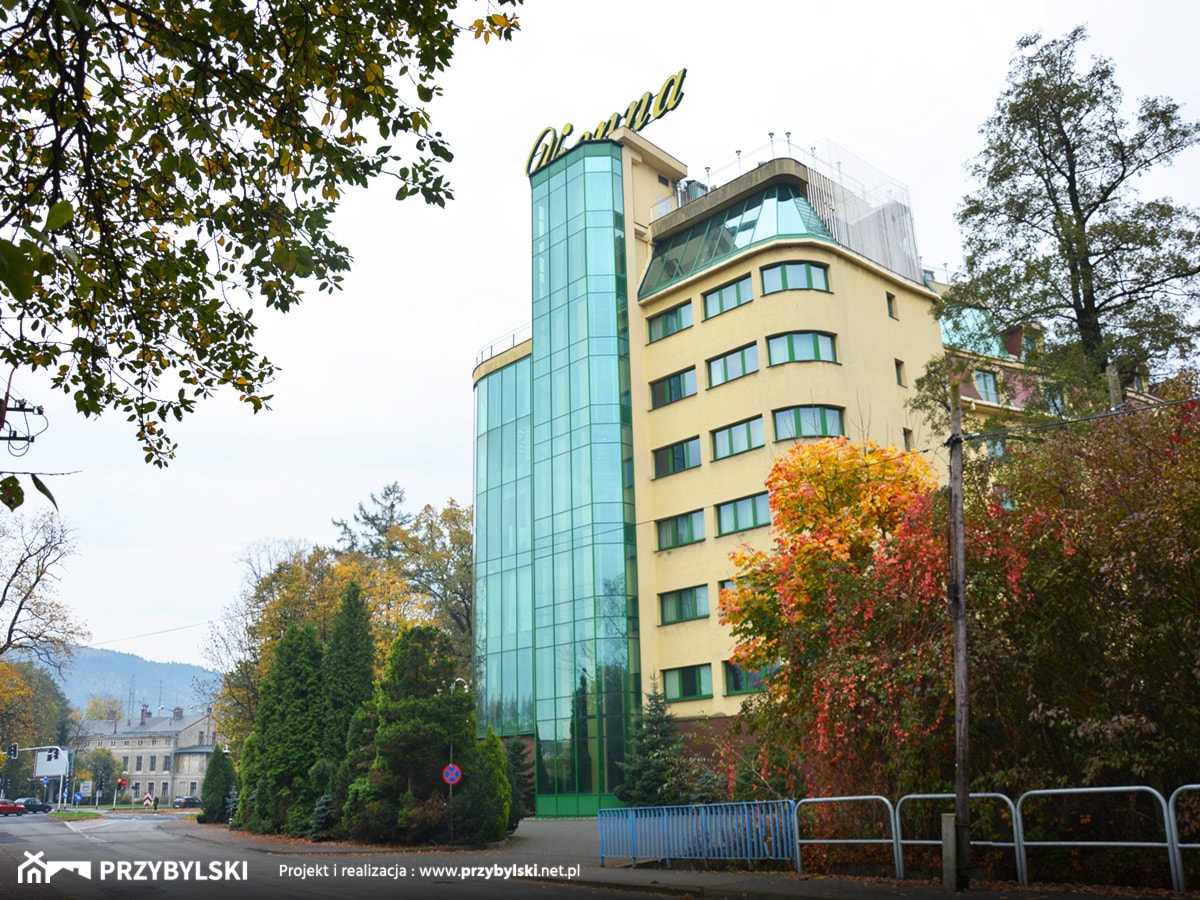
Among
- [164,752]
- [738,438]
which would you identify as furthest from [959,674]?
[164,752]

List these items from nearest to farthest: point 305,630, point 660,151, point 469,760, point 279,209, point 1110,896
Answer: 1. point 279,209
2. point 1110,896
3. point 469,760
4. point 305,630
5. point 660,151

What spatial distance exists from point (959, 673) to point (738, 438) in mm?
23539

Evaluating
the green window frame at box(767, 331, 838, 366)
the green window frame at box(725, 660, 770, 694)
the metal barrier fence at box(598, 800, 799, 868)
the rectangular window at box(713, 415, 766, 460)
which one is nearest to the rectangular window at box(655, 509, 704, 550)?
the rectangular window at box(713, 415, 766, 460)

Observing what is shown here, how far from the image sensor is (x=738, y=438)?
35.1m

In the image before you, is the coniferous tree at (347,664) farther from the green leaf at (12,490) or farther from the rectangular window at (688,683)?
the green leaf at (12,490)

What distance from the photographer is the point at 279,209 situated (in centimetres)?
906

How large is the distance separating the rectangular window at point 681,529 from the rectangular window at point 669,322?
782 centimetres

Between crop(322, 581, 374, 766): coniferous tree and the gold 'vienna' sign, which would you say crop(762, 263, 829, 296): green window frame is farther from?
crop(322, 581, 374, 766): coniferous tree

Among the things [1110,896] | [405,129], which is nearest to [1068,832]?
[1110,896]

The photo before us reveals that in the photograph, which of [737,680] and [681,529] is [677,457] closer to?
[681,529]

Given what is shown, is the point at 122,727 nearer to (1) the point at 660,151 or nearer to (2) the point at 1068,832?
(1) the point at 660,151

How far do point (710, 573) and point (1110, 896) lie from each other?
25.0 m

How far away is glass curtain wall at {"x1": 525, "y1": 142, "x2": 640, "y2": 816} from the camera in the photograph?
118ft

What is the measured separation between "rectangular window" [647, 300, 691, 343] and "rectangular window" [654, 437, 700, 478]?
4.86 meters
